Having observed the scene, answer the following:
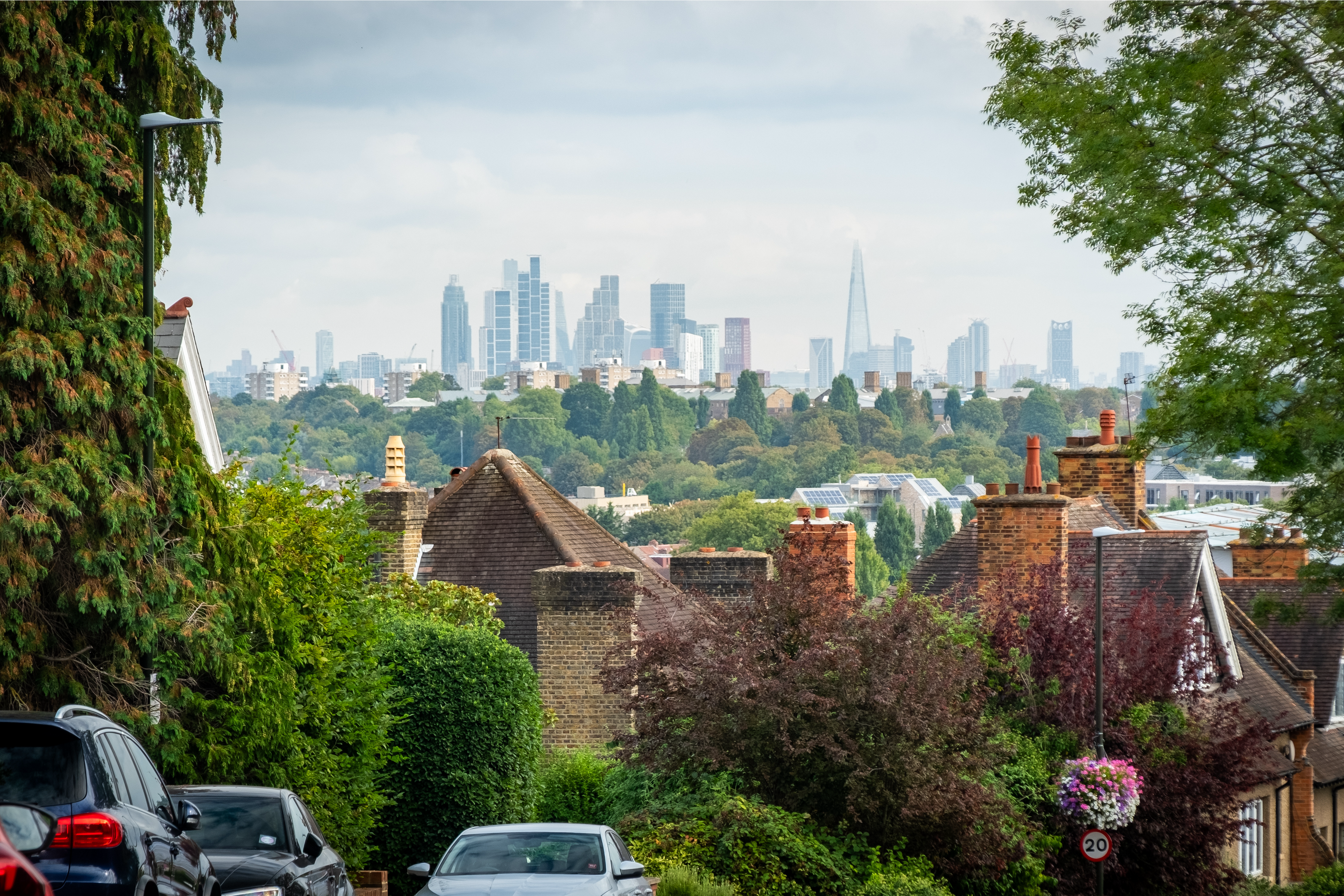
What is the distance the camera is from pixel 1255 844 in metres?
29.3

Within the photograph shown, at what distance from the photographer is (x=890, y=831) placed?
17953 millimetres

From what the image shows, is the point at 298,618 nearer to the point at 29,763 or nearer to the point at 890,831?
the point at 890,831

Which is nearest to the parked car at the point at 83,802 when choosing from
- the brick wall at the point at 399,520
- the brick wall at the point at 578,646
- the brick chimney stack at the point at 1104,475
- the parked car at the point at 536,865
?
the parked car at the point at 536,865

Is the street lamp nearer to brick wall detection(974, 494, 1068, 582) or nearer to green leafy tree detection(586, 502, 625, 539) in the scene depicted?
brick wall detection(974, 494, 1068, 582)

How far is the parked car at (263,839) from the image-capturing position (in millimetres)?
11297

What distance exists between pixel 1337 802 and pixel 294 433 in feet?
84.7

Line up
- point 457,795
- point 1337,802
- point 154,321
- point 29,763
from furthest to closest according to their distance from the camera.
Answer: point 1337,802
point 457,795
point 154,321
point 29,763

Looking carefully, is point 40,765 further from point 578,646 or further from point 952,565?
point 952,565

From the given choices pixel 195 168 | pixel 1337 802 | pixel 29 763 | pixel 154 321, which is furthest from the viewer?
pixel 1337 802

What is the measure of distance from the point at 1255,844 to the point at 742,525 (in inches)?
4233

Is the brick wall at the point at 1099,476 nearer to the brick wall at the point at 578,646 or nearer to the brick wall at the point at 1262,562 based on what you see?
the brick wall at the point at 1262,562

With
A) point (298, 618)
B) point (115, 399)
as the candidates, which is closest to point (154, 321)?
point (115, 399)

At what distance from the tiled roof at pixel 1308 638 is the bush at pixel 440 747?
18149 millimetres

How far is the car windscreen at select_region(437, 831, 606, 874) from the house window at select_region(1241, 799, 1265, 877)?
65.1ft
